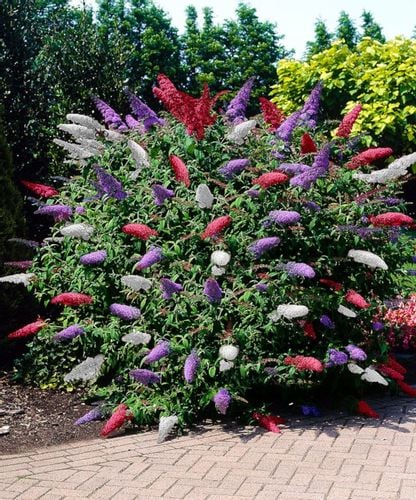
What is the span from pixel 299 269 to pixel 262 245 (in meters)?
0.31

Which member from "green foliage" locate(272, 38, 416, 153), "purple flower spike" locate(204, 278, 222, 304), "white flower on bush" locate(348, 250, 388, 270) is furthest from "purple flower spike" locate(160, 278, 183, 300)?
"green foliage" locate(272, 38, 416, 153)

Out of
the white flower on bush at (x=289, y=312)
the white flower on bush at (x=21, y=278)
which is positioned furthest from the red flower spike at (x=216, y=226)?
the white flower on bush at (x=21, y=278)

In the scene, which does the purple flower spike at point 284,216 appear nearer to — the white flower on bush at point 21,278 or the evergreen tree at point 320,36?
the white flower on bush at point 21,278

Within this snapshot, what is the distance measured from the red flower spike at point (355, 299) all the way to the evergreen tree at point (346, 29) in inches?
1226

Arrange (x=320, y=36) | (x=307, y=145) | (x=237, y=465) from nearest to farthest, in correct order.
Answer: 1. (x=237, y=465)
2. (x=307, y=145)
3. (x=320, y=36)

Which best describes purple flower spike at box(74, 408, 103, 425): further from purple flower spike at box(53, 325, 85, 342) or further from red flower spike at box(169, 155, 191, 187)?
red flower spike at box(169, 155, 191, 187)

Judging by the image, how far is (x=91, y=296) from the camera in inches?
265

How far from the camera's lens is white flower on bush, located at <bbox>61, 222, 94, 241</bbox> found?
6.54m

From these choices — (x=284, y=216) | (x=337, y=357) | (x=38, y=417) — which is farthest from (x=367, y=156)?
(x=38, y=417)

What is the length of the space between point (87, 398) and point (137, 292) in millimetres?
1284

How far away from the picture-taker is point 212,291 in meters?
5.98

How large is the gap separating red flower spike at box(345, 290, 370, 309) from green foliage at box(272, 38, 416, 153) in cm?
865

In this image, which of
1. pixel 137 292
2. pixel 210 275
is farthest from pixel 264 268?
pixel 137 292

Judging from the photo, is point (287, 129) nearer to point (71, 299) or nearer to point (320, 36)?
point (71, 299)
